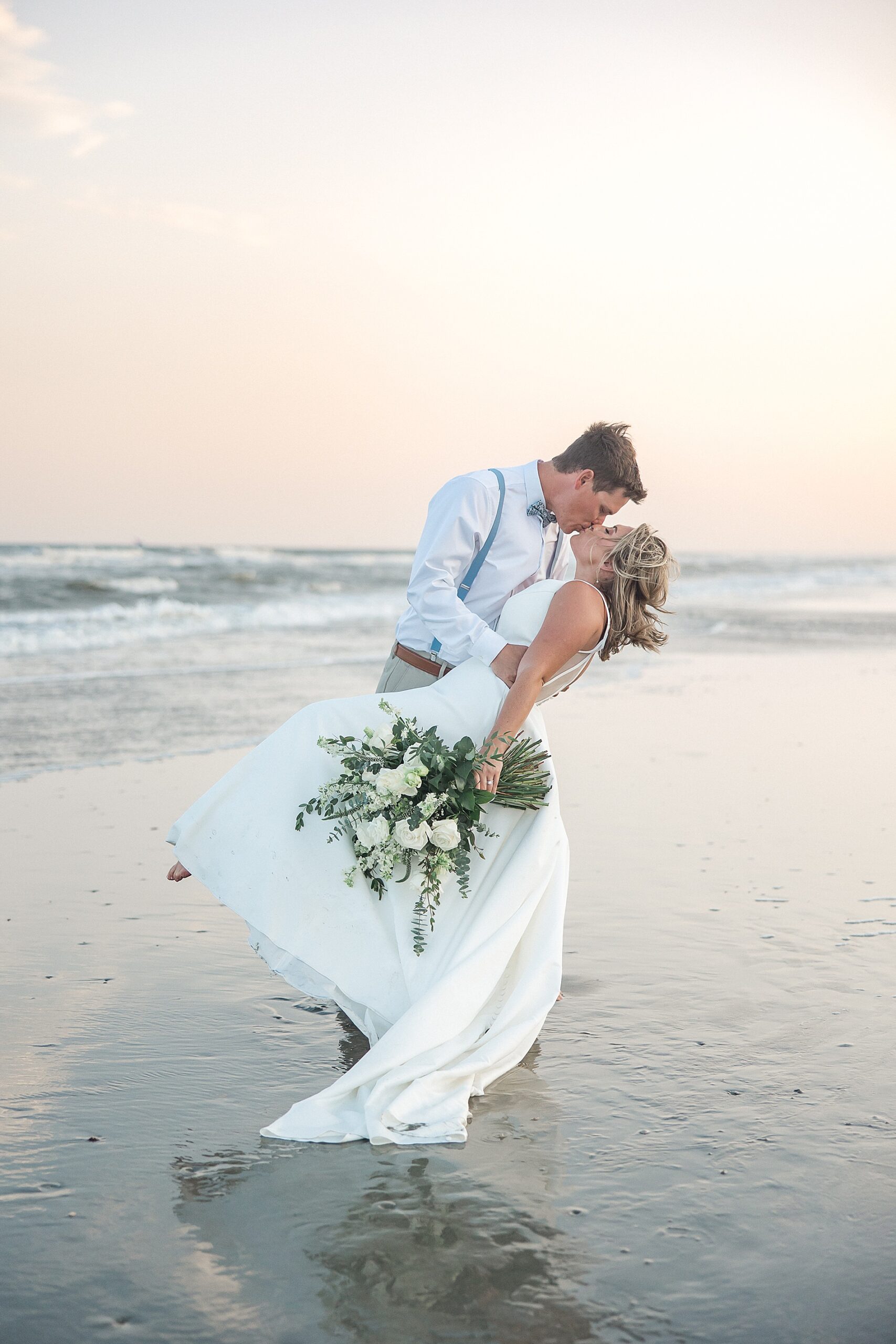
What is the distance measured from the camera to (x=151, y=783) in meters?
7.92

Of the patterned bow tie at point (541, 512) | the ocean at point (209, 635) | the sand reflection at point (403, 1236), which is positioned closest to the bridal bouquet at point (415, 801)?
the sand reflection at point (403, 1236)

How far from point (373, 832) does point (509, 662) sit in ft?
2.43

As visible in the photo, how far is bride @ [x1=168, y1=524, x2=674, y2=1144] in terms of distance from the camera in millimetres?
3789

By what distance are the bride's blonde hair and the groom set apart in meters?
0.34

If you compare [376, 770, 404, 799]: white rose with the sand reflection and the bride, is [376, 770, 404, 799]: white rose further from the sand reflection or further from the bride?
the sand reflection

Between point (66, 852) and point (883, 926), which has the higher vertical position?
point (883, 926)

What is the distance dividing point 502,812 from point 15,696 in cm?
897

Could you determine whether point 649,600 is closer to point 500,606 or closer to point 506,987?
point 500,606

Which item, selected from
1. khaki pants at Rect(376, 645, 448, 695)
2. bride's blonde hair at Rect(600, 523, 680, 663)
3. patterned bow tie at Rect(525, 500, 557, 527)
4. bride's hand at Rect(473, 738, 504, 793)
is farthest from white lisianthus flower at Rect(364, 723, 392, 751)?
patterned bow tie at Rect(525, 500, 557, 527)

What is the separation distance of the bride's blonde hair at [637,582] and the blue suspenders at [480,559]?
61cm

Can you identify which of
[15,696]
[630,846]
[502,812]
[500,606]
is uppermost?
[500,606]

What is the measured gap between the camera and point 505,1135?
3451 millimetres

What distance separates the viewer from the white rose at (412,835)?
3623mm

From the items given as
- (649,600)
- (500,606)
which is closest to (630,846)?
(500,606)
